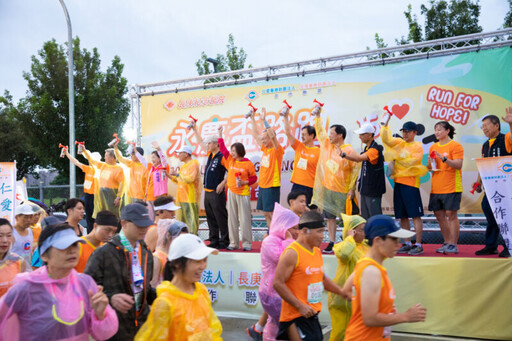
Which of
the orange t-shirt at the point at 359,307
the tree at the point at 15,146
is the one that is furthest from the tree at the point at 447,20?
the tree at the point at 15,146

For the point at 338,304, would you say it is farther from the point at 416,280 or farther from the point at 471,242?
the point at 471,242

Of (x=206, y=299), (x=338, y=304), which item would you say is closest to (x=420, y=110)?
(x=338, y=304)

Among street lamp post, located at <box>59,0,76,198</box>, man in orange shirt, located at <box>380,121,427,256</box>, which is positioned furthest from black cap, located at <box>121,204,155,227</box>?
street lamp post, located at <box>59,0,76,198</box>

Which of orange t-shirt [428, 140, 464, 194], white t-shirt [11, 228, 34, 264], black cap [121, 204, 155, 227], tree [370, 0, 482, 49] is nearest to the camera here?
black cap [121, 204, 155, 227]

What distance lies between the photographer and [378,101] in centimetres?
822

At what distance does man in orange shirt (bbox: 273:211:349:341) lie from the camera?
150 inches

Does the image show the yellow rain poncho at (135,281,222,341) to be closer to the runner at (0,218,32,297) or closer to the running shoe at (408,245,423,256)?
the runner at (0,218,32,297)

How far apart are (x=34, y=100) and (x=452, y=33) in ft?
60.2

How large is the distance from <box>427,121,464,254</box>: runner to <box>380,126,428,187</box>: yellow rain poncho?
183 millimetres

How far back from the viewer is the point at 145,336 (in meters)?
2.77


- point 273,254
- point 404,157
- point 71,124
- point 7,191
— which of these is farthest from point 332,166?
point 71,124

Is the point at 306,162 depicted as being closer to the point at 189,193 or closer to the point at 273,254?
the point at 189,193

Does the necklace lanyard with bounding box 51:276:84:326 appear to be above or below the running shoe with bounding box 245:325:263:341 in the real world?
above

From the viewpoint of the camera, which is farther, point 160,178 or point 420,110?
point 160,178
